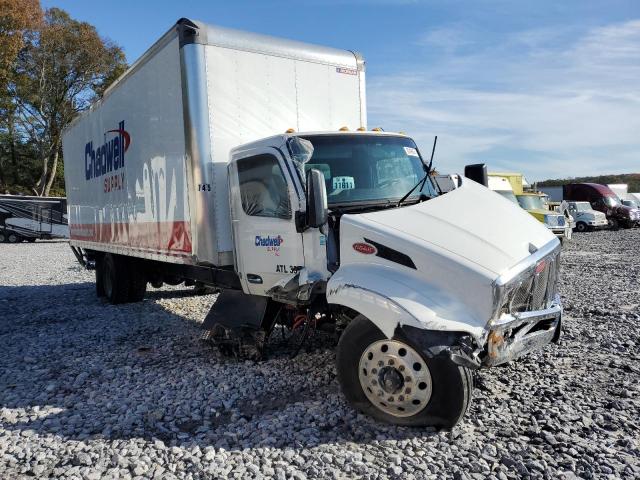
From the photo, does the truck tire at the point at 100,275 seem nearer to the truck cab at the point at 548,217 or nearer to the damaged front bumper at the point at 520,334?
the damaged front bumper at the point at 520,334

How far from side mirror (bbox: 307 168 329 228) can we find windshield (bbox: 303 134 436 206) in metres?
0.36

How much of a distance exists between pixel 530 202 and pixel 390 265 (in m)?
18.5

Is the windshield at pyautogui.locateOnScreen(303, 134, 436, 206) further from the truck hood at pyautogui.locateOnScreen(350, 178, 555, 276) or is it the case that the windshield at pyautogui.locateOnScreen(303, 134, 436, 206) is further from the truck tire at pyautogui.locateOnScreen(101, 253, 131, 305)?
the truck tire at pyautogui.locateOnScreen(101, 253, 131, 305)

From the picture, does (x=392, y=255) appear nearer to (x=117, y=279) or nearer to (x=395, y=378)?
(x=395, y=378)

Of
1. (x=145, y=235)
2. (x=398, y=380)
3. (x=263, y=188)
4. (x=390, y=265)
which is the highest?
(x=263, y=188)

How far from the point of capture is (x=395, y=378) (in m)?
3.97

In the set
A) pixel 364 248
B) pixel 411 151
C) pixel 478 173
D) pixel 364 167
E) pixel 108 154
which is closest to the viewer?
pixel 364 248

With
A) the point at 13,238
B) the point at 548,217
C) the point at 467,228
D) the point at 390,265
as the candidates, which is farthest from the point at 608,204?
the point at 13,238

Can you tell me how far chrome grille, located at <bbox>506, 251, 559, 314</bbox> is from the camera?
4109mm

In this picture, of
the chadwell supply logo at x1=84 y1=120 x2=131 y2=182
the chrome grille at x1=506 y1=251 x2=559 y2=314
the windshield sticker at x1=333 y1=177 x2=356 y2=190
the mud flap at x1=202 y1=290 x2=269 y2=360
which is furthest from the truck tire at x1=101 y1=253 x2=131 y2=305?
the chrome grille at x1=506 y1=251 x2=559 y2=314

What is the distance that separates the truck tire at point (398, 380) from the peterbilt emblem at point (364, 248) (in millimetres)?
515

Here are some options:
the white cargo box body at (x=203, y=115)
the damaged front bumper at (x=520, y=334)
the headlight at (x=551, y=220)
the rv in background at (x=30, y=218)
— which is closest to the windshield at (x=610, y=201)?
the headlight at (x=551, y=220)

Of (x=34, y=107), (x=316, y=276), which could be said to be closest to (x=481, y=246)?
(x=316, y=276)

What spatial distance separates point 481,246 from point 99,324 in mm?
6296
